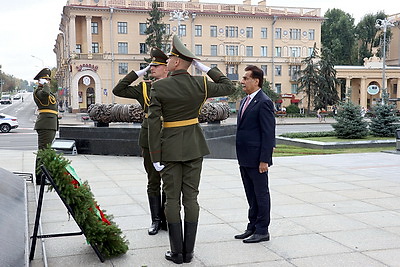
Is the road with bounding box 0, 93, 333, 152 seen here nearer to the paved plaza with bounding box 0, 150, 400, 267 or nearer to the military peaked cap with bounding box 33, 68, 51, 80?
the paved plaza with bounding box 0, 150, 400, 267

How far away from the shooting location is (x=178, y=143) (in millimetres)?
4605

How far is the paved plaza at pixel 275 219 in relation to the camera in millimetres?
4699

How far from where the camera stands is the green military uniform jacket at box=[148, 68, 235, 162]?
4.58 metres

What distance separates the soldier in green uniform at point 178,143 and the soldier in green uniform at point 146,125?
638mm

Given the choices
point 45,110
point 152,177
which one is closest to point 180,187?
point 152,177

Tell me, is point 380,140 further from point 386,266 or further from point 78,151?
point 386,266

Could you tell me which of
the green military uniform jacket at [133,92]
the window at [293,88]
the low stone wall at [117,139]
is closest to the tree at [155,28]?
the window at [293,88]

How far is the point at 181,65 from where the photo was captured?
15.3 ft

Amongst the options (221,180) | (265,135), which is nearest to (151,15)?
(221,180)

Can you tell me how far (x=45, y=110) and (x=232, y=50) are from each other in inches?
2223

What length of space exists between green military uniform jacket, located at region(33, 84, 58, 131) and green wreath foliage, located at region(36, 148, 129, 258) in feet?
13.9

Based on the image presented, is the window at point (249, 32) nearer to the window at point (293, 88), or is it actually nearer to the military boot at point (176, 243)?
the window at point (293, 88)

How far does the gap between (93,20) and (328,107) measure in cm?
3196

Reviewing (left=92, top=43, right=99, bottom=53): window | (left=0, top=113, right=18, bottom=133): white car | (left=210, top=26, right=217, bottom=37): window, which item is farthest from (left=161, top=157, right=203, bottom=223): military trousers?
(left=210, top=26, right=217, bottom=37): window
